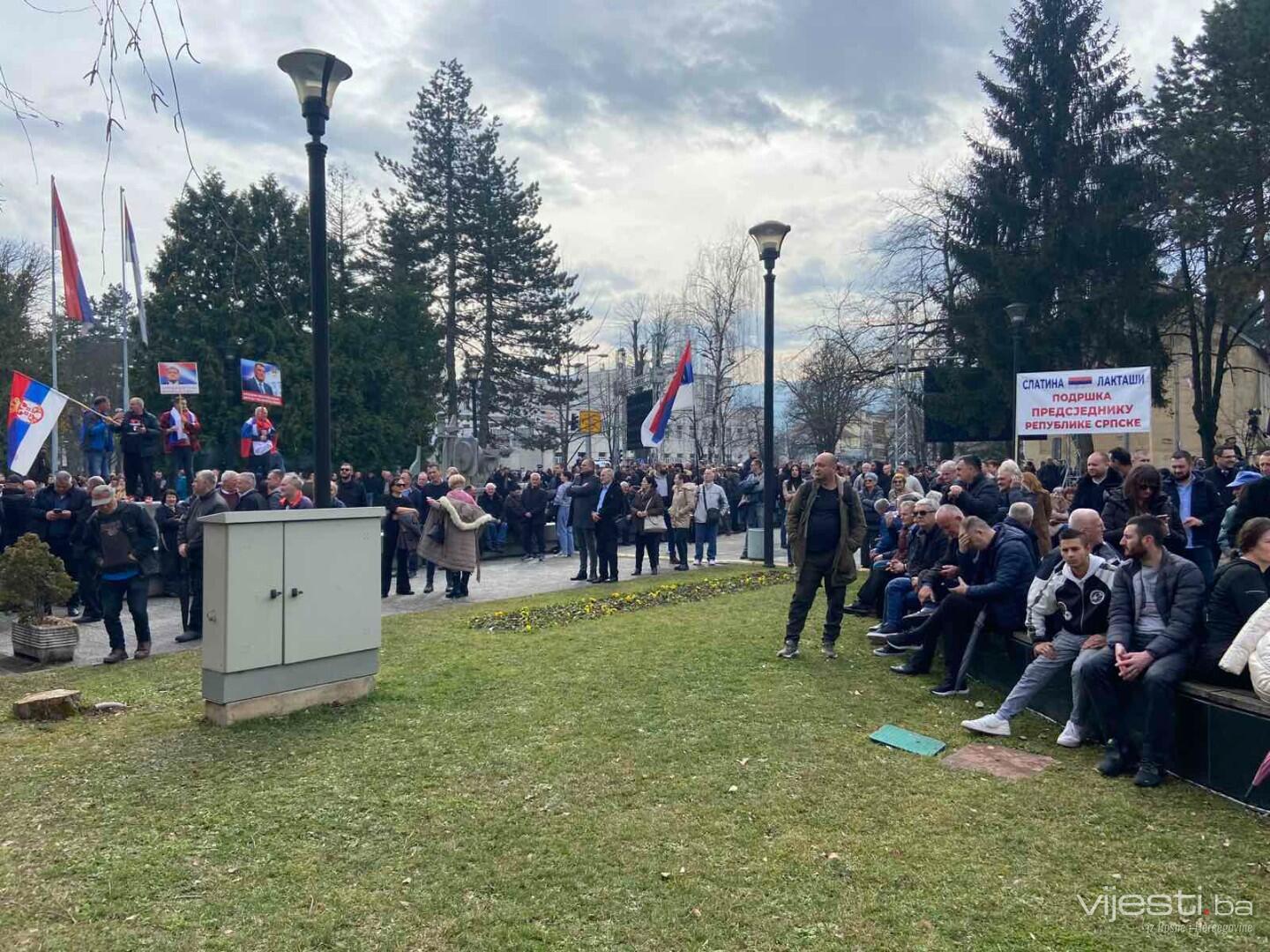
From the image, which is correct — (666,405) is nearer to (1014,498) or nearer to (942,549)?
(1014,498)

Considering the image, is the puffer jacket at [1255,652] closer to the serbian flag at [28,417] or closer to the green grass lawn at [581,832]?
the green grass lawn at [581,832]

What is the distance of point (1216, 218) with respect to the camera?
24531 millimetres

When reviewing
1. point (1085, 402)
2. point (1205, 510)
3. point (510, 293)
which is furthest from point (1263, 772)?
point (510, 293)

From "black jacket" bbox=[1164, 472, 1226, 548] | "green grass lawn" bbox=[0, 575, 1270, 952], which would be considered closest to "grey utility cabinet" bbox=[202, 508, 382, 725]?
"green grass lawn" bbox=[0, 575, 1270, 952]

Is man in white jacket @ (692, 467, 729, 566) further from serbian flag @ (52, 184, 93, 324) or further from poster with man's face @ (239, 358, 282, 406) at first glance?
serbian flag @ (52, 184, 93, 324)

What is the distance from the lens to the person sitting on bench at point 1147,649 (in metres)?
5.21

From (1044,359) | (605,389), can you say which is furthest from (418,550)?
(605,389)

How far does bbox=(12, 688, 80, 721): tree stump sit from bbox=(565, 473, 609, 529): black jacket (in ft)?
29.4

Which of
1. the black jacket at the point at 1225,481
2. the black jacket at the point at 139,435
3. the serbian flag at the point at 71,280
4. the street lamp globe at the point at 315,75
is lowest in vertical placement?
the black jacket at the point at 1225,481

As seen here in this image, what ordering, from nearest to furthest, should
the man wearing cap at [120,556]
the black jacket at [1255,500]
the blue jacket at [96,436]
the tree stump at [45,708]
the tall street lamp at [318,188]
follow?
1. the tree stump at [45,708]
2. the tall street lamp at [318,188]
3. the black jacket at [1255,500]
4. the man wearing cap at [120,556]
5. the blue jacket at [96,436]

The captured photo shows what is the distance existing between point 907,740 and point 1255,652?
213 cm

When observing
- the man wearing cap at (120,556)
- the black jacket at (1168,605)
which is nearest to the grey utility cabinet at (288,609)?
the man wearing cap at (120,556)

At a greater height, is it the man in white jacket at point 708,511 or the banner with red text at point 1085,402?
the banner with red text at point 1085,402

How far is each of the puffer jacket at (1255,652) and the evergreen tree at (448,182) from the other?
3182cm
